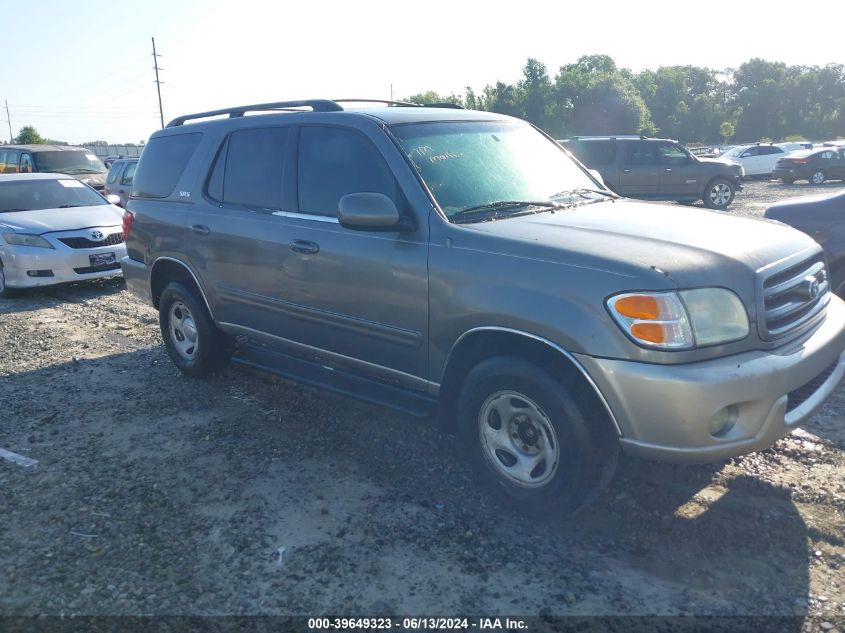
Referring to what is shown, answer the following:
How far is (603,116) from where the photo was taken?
198 ft

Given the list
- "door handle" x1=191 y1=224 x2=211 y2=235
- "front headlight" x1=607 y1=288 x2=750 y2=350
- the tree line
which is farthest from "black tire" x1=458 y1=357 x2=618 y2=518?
the tree line

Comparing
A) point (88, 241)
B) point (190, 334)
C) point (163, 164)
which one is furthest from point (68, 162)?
point (190, 334)

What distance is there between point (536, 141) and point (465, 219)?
1336 mm

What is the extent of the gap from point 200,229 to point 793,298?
393cm

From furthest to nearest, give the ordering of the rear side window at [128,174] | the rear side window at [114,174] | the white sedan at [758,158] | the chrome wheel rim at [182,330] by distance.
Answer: the white sedan at [758,158] → the rear side window at [114,174] → the rear side window at [128,174] → the chrome wheel rim at [182,330]

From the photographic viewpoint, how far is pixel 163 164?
5.82 m

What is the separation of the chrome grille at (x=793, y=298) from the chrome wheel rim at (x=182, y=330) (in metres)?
4.17

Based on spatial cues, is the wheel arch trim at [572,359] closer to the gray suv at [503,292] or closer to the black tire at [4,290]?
the gray suv at [503,292]

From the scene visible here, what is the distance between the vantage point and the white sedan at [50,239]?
9.02 meters

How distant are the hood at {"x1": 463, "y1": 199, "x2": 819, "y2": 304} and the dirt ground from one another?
0.34 m

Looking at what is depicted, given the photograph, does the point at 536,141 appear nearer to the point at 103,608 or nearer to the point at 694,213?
the point at 694,213

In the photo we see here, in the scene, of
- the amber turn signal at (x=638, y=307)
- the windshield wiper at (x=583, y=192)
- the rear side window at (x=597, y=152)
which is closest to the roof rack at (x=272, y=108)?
the windshield wiper at (x=583, y=192)

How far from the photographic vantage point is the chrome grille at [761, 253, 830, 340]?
3.26 meters

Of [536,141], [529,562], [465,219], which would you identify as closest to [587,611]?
[529,562]
